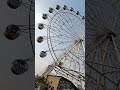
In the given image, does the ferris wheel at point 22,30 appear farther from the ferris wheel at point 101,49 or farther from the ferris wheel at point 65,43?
the ferris wheel at point 101,49

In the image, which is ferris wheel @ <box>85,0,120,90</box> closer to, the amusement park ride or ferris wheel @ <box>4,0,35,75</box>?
the amusement park ride

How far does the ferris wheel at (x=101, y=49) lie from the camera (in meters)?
2.87

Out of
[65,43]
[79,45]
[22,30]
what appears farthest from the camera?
[79,45]

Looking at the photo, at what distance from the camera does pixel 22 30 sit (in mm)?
2357

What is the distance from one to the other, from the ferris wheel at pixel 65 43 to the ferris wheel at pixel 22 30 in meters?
0.13

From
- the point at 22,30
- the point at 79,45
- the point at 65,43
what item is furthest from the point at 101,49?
the point at 22,30

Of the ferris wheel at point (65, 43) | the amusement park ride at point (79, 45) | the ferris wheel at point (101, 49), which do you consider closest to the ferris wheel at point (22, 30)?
the amusement park ride at point (79, 45)

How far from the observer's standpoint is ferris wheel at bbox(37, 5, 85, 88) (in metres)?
2.66

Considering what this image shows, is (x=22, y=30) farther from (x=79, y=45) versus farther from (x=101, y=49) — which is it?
(x=101, y=49)

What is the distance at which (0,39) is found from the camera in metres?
2.23

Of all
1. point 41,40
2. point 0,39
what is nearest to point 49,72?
point 41,40

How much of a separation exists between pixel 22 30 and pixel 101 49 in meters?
0.89

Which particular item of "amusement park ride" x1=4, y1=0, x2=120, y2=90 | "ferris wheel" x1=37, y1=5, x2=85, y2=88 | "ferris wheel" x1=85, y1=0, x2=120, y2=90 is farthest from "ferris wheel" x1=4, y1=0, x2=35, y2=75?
"ferris wheel" x1=85, y1=0, x2=120, y2=90

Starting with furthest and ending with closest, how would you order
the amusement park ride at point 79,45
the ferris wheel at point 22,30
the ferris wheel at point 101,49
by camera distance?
the ferris wheel at point 101,49, the amusement park ride at point 79,45, the ferris wheel at point 22,30
